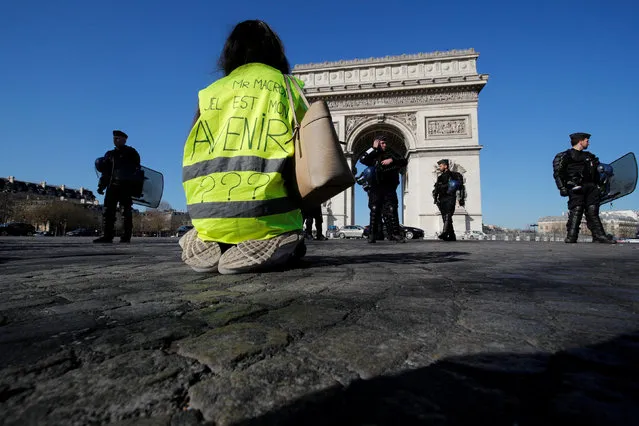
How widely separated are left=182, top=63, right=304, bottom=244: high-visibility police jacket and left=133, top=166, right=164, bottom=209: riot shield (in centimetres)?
502

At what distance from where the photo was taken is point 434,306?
1.25 m

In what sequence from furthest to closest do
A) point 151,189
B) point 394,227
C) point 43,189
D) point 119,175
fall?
point 43,189
point 394,227
point 151,189
point 119,175

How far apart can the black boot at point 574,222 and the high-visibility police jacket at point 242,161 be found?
286 inches

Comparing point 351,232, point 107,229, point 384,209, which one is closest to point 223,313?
point 107,229

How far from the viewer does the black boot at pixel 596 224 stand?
23.0 feet

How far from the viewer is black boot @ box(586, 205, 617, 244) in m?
7.02

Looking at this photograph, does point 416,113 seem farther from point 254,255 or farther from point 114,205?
point 254,255

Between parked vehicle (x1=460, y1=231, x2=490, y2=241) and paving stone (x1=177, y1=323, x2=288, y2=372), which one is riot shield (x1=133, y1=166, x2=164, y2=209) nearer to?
paving stone (x1=177, y1=323, x2=288, y2=372)

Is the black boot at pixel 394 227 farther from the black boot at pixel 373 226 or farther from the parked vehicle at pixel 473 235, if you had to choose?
the parked vehicle at pixel 473 235

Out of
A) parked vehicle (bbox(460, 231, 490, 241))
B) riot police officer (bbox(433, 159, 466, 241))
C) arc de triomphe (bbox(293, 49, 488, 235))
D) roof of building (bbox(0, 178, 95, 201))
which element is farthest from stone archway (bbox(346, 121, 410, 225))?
roof of building (bbox(0, 178, 95, 201))

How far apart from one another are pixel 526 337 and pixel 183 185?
83.4 inches

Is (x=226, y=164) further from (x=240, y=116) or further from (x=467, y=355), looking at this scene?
(x=467, y=355)

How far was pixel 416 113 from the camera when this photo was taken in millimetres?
23172

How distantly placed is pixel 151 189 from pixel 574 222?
8.91 metres
